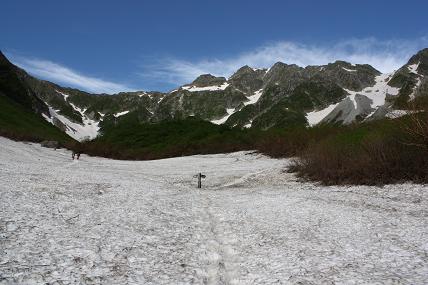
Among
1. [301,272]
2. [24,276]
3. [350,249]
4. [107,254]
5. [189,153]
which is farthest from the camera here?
[189,153]

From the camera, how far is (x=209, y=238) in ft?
50.9

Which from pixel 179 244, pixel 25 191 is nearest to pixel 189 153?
pixel 25 191

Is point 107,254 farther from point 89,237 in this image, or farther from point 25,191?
point 25,191

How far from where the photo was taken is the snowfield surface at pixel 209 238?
1109cm

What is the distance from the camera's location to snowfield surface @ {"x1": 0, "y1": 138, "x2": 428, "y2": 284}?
11.1m

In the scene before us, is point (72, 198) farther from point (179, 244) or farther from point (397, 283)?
point (397, 283)

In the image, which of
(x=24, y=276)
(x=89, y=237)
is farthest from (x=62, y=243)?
(x=24, y=276)

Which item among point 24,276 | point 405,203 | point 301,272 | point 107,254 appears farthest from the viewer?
point 405,203

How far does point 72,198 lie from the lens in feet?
71.1

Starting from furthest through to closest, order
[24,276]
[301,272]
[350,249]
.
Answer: [350,249] → [301,272] → [24,276]

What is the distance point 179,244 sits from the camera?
47.3 ft

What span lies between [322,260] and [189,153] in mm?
79702

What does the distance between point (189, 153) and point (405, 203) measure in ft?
236

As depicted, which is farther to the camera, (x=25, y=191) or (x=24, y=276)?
(x=25, y=191)
